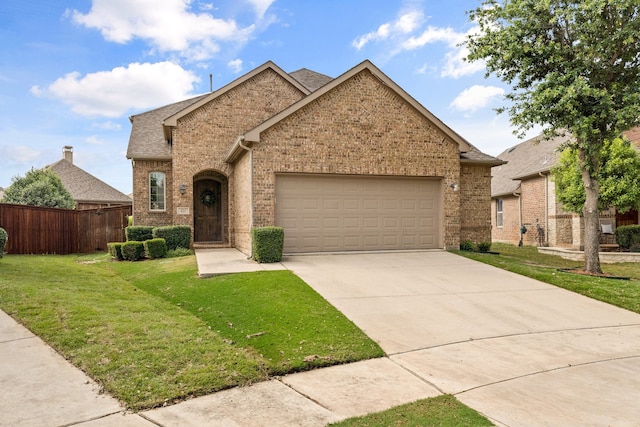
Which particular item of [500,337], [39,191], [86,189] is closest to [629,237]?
[500,337]

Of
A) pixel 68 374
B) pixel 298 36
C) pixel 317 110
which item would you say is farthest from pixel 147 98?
pixel 68 374

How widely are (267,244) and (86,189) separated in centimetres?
2494

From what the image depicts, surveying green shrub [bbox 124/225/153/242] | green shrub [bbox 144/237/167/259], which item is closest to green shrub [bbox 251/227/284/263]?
green shrub [bbox 144/237/167/259]

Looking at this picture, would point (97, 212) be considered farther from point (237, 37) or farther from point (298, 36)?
point (298, 36)

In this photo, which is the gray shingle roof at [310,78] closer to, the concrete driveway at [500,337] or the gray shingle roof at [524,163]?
the gray shingle roof at [524,163]

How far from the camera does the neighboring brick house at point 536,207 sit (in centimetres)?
1989

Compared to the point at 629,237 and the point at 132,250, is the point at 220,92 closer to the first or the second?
the point at 132,250

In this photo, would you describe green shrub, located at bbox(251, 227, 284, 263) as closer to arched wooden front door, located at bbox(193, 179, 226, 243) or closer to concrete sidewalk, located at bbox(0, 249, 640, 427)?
concrete sidewalk, located at bbox(0, 249, 640, 427)

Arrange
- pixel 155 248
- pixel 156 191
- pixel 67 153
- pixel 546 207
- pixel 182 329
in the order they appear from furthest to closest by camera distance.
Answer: pixel 67 153 < pixel 546 207 < pixel 156 191 < pixel 155 248 < pixel 182 329

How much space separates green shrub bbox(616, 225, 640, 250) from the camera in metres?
17.1

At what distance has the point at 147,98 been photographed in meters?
27.8

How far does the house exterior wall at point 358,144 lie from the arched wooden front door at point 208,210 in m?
5.89

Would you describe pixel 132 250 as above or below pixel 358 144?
below

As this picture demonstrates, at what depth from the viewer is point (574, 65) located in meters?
11.6
